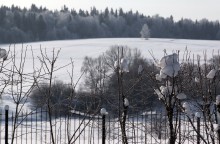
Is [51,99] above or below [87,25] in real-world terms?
below

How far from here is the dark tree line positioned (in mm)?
90125

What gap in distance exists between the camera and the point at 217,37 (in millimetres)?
101562

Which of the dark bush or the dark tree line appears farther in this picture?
the dark tree line

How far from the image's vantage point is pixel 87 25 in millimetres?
99875

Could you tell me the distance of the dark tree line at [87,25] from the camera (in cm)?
9012

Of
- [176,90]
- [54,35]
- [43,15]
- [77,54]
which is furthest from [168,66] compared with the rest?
[43,15]

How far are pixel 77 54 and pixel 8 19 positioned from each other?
36.4 m

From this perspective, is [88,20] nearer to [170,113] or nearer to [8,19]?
[8,19]

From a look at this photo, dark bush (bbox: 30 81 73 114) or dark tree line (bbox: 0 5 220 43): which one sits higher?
dark tree line (bbox: 0 5 220 43)

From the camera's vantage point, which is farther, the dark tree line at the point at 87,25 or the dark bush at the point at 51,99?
the dark tree line at the point at 87,25

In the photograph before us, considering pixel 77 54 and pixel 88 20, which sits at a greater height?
pixel 88 20

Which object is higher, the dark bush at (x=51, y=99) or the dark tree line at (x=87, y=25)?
the dark tree line at (x=87, y=25)

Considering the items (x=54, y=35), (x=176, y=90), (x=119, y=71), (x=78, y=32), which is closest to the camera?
(x=176, y=90)

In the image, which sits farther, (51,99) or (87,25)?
(87,25)
